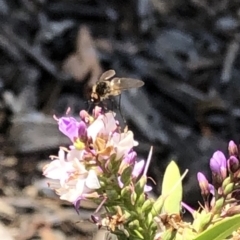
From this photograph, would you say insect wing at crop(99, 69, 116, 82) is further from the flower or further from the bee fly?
the flower

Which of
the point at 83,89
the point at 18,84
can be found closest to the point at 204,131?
the point at 83,89

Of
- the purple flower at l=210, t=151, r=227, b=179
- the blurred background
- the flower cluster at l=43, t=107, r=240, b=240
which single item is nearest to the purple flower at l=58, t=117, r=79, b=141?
the flower cluster at l=43, t=107, r=240, b=240

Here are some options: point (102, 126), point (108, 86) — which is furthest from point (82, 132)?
point (108, 86)

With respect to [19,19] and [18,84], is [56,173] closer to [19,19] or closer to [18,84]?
[18,84]

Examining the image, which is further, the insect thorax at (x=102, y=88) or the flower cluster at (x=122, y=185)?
the insect thorax at (x=102, y=88)

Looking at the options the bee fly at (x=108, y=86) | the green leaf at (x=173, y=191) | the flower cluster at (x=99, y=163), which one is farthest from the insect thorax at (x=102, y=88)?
the flower cluster at (x=99, y=163)

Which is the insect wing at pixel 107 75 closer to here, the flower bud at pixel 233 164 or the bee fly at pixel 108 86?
the bee fly at pixel 108 86
